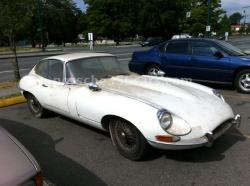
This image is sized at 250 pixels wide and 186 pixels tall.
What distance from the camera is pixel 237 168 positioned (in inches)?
142

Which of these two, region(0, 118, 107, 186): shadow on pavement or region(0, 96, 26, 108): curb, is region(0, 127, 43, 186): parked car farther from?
region(0, 96, 26, 108): curb

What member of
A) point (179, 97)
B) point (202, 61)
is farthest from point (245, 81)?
point (179, 97)

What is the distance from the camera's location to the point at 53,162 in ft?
12.9

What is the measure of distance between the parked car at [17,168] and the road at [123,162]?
113cm

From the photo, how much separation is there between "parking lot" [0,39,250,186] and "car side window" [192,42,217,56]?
324 centimetres

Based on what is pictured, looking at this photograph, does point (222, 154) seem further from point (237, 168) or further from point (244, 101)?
point (244, 101)

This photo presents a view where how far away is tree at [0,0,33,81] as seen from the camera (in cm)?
904

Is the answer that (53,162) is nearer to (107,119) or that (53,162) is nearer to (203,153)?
(107,119)

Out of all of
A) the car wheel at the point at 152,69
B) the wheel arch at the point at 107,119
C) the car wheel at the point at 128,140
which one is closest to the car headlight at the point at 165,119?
the car wheel at the point at 128,140

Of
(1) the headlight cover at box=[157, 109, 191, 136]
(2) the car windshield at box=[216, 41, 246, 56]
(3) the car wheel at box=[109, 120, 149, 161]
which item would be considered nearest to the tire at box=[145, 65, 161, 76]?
(2) the car windshield at box=[216, 41, 246, 56]

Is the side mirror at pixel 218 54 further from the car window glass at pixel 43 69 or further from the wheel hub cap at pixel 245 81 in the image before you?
the car window glass at pixel 43 69

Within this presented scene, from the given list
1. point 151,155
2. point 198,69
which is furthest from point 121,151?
point 198,69

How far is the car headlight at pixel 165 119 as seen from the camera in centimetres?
347

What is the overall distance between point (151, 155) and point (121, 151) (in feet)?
1.32
